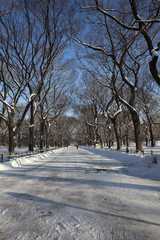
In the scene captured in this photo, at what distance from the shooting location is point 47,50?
1473 centimetres

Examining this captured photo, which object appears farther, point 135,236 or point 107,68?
point 107,68

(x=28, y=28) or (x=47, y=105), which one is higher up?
(x=28, y=28)

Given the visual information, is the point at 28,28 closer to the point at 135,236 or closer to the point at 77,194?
the point at 77,194

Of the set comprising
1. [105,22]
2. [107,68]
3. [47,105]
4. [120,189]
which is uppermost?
[105,22]

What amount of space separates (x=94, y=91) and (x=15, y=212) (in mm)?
26297

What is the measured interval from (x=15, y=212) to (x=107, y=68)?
17667 millimetres

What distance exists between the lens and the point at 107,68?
1789 cm

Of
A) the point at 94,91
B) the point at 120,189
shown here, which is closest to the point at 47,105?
the point at 94,91

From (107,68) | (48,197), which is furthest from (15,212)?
(107,68)

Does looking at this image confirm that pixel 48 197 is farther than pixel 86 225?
Yes

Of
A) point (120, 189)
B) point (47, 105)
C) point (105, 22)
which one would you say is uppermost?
point (105, 22)

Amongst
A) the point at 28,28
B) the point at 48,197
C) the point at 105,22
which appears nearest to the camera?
the point at 48,197

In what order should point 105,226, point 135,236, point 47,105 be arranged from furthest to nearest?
point 47,105 < point 105,226 < point 135,236

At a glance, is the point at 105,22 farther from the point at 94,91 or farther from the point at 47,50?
the point at 94,91
